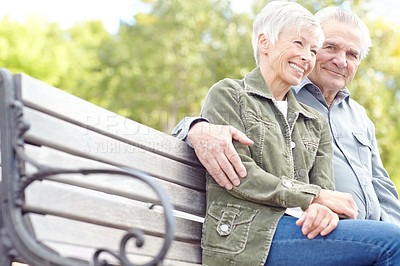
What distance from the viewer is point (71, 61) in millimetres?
26672

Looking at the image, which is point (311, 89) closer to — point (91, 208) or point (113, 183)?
point (113, 183)

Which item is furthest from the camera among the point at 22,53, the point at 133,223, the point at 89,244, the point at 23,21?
the point at 23,21

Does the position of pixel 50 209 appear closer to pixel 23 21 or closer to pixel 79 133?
pixel 79 133

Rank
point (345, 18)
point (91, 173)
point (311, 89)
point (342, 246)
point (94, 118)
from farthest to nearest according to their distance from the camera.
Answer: point (345, 18) < point (311, 89) < point (342, 246) < point (94, 118) < point (91, 173)

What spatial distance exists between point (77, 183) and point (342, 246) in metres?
1.02

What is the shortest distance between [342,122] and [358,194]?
578 mm

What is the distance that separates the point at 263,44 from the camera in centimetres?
280

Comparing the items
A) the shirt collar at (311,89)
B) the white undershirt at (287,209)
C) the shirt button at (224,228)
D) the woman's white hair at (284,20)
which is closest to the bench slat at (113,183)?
the shirt button at (224,228)

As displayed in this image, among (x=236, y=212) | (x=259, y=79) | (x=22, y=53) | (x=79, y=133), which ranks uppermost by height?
(x=22, y=53)

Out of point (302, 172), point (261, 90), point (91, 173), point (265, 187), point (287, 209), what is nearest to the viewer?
point (91, 173)

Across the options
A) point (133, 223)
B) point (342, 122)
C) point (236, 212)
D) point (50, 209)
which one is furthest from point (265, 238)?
point (342, 122)

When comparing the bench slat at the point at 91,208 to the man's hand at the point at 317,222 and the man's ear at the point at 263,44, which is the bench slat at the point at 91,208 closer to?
the man's hand at the point at 317,222

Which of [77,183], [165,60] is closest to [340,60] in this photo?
[77,183]

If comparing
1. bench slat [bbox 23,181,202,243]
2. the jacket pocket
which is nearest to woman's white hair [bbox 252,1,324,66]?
the jacket pocket
